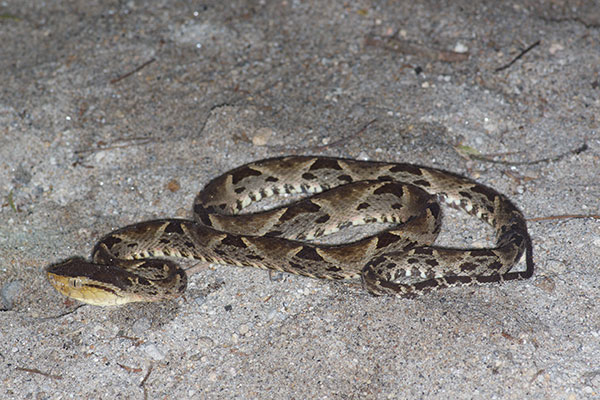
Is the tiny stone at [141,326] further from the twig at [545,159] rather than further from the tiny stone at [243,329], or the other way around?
the twig at [545,159]

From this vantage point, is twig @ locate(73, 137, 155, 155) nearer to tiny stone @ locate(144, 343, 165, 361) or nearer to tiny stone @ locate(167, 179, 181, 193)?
tiny stone @ locate(167, 179, 181, 193)

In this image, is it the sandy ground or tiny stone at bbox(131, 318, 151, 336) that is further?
tiny stone at bbox(131, 318, 151, 336)

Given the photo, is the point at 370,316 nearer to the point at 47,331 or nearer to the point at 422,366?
the point at 422,366

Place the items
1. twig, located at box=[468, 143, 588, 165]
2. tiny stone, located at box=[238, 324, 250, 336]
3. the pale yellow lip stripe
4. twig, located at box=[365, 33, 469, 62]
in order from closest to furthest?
tiny stone, located at box=[238, 324, 250, 336] < the pale yellow lip stripe < twig, located at box=[468, 143, 588, 165] < twig, located at box=[365, 33, 469, 62]

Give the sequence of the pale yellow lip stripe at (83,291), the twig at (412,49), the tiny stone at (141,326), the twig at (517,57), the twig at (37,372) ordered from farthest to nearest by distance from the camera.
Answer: the twig at (412,49) < the twig at (517,57) < the pale yellow lip stripe at (83,291) < the tiny stone at (141,326) < the twig at (37,372)

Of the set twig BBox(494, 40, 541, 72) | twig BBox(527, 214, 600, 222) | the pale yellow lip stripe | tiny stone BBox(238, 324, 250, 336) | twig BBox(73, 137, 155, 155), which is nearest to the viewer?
tiny stone BBox(238, 324, 250, 336)

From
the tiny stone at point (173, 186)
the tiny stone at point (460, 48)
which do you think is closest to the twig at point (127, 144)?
the tiny stone at point (173, 186)

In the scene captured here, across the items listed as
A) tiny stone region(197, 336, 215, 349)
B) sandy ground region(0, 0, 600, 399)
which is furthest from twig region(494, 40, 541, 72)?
tiny stone region(197, 336, 215, 349)
